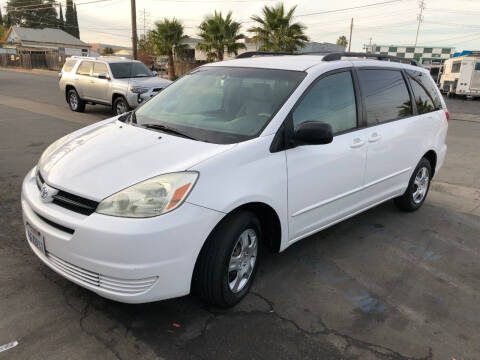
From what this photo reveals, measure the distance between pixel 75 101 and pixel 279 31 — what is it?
654 inches

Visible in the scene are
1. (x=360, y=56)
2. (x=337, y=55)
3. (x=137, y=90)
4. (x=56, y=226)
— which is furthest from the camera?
(x=137, y=90)

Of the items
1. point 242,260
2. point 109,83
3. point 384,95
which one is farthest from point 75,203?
point 109,83

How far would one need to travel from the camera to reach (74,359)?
2.40 metres

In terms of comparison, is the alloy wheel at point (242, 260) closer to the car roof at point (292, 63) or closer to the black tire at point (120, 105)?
the car roof at point (292, 63)

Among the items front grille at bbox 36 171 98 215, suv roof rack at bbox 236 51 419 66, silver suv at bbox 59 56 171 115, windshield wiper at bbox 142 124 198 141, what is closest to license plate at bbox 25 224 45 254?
front grille at bbox 36 171 98 215

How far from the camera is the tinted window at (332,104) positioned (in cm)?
333

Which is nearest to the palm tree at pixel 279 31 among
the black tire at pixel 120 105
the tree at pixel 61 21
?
the black tire at pixel 120 105

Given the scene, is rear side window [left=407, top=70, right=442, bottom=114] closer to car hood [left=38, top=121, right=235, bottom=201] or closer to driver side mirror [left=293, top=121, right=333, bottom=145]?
driver side mirror [left=293, top=121, right=333, bottom=145]

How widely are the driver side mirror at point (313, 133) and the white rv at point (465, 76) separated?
90.7 feet

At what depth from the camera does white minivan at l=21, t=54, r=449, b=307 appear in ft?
8.04

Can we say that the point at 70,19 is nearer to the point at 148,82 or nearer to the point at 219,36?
the point at 219,36

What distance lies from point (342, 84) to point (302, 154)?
0.97 meters

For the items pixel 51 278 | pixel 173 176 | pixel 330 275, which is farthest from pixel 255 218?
pixel 51 278

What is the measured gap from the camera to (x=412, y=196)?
5.00 metres
